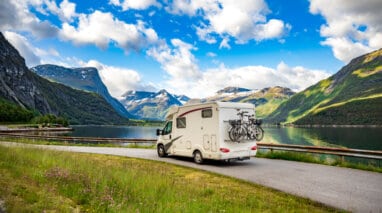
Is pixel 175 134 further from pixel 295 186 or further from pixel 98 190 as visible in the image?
pixel 98 190

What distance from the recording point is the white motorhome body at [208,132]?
53.1ft

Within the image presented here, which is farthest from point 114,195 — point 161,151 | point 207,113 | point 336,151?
point 336,151

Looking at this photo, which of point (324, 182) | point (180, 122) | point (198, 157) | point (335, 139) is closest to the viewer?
point (324, 182)

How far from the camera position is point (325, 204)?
8430mm

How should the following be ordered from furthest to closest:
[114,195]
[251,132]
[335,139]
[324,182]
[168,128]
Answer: [335,139] → [168,128] → [251,132] → [324,182] → [114,195]

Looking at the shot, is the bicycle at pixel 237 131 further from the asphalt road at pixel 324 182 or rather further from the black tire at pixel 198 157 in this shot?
the black tire at pixel 198 157

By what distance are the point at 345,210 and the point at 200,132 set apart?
33.3ft

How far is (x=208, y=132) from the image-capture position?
16688 millimetres

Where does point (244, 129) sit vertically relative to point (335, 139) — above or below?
above

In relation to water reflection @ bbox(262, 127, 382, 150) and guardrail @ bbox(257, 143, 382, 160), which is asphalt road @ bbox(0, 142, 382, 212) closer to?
guardrail @ bbox(257, 143, 382, 160)

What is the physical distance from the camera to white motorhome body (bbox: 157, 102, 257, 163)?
16.2m

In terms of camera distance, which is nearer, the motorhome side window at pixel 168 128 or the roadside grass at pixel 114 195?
the roadside grass at pixel 114 195

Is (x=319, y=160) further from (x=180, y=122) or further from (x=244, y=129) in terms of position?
(x=180, y=122)

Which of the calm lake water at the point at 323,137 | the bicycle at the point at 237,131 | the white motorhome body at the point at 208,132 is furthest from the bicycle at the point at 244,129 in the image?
the calm lake water at the point at 323,137
